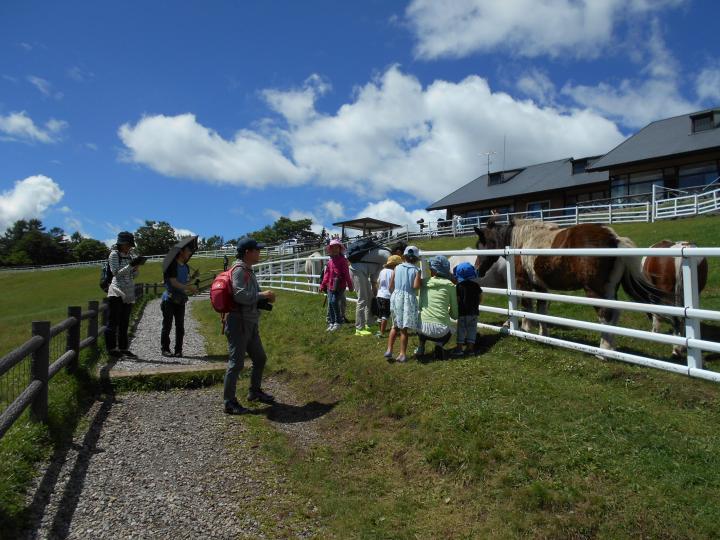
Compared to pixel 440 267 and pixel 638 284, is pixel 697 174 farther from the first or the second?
pixel 440 267

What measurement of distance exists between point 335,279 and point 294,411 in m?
3.24

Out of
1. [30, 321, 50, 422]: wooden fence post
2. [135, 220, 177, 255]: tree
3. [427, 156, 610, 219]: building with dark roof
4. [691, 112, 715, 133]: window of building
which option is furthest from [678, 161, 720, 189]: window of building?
[135, 220, 177, 255]: tree

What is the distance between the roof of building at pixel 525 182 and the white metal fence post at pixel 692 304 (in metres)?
32.2

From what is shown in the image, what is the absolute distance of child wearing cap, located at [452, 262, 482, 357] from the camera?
605cm

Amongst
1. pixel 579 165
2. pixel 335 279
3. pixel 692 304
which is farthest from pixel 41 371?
pixel 579 165

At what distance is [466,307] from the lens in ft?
19.8

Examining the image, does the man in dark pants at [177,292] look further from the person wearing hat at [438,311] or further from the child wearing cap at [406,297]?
the person wearing hat at [438,311]

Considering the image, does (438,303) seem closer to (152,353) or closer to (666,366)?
(666,366)

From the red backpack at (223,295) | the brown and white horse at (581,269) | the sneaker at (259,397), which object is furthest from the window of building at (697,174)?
the red backpack at (223,295)

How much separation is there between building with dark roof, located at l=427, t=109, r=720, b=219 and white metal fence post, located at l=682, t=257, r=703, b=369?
22.5 metres

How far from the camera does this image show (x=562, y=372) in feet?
16.5

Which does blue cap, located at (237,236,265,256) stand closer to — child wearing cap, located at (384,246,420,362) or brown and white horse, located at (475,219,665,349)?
child wearing cap, located at (384,246,420,362)

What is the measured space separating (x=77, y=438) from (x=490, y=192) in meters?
38.3

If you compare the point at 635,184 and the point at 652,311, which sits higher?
the point at 635,184
